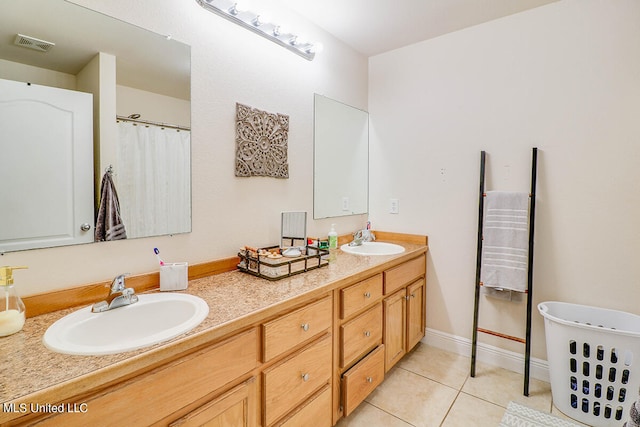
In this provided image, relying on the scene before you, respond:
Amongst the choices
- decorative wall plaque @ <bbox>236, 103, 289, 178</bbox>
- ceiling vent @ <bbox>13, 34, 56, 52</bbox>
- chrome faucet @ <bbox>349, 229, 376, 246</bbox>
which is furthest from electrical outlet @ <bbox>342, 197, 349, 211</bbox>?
ceiling vent @ <bbox>13, 34, 56, 52</bbox>

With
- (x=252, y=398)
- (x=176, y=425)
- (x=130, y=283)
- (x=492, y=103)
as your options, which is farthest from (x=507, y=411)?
(x=130, y=283)

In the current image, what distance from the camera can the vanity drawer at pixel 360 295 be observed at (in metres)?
1.56

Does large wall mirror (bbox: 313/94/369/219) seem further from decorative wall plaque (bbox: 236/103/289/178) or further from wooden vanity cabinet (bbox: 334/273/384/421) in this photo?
wooden vanity cabinet (bbox: 334/273/384/421)

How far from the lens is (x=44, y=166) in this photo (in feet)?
3.64

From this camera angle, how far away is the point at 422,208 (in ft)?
8.18

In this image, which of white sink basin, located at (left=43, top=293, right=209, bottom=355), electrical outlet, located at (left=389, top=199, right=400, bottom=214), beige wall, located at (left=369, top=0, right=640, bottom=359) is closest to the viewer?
white sink basin, located at (left=43, top=293, right=209, bottom=355)

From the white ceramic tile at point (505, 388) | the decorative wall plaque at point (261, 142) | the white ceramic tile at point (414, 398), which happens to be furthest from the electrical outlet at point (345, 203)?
the white ceramic tile at point (505, 388)

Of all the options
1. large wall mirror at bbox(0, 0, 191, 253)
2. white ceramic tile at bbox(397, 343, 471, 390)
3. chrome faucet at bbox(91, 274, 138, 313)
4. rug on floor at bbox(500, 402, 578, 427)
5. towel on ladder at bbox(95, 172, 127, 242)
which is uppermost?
large wall mirror at bbox(0, 0, 191, 253)

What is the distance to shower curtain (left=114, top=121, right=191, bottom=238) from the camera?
1.31m

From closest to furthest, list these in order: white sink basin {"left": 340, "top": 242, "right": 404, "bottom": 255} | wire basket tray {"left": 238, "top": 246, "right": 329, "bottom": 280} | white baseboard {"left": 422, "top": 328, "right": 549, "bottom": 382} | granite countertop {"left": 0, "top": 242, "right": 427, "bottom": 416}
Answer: granite countertop {"left": 0, "top": 242, "right": 427, "bottom": 416} < wire basket tray {"left": 238, "top": 246, "right": 329, "bottom": 280} < white baseboard {"left": 422, "top": 328, "right": 549, "bottom": 382} < white sink basin {"left": 340, "top": 242, "right": 404, "bottom": 255}

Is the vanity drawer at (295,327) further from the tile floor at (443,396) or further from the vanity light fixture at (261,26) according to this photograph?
the vanity light fixture at (261,26)

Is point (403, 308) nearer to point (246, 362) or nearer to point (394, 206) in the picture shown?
point (394, 206)

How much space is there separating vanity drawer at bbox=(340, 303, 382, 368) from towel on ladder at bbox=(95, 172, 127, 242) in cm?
111

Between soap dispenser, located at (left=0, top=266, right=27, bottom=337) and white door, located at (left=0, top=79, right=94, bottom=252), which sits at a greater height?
white door, located at (left=0, top=79, right=94, bottom=252)
